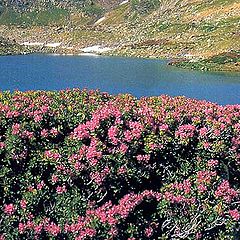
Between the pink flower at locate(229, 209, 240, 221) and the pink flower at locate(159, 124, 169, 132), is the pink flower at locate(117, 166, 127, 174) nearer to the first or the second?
the pink flower at locate(159, 124, 169, 132)

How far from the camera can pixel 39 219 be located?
11336 mm

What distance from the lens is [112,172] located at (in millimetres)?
11680

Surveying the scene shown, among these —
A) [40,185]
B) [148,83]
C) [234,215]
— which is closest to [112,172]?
[40,185]

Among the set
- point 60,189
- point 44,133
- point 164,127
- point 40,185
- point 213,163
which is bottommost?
point 213,163

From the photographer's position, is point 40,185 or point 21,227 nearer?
point 21,227

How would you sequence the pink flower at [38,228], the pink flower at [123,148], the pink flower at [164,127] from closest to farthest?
the pink flower at [38,228], the pink flower at [123,148], the pink flower at [164,127]

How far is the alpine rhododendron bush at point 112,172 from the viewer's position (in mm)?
11398

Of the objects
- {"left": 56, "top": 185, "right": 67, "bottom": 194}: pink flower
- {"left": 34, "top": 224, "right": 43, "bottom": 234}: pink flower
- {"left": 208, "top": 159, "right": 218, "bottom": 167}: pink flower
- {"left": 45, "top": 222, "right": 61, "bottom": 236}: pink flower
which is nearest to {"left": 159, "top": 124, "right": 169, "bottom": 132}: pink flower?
{"left": 208, "top": 159, "right": 218, "bottom": 167}: pink flower

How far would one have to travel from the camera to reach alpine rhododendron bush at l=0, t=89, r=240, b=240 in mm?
11398

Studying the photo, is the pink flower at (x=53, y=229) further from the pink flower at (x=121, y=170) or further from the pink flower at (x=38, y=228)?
the pink flower at (x=121, y=170)

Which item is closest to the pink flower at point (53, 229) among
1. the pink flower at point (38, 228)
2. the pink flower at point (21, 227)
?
the pink flower at point (38, 228)

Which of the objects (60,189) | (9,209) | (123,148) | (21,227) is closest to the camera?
(21,227)

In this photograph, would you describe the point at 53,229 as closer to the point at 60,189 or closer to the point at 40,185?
the point at 60,189

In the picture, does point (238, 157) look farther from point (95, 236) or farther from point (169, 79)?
point (169, 79)
